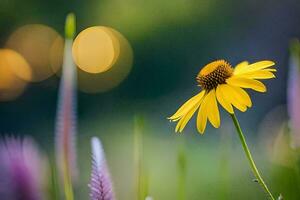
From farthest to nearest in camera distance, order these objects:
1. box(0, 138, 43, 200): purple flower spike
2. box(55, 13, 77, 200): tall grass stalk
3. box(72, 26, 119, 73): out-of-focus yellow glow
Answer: box(72, 26, 119, 73): out-of-focus yellow glow, box(55, 13, 77, 200): tall grass stalk, box(0, 138, 43, 200): purple flower spike

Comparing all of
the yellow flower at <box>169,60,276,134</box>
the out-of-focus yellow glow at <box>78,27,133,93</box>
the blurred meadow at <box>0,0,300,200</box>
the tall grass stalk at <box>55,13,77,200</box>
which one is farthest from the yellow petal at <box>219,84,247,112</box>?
the out-of-focus yellow glow at <box>78,27,133,93</box>

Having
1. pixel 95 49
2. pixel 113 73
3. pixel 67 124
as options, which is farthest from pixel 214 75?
pixel 95 49

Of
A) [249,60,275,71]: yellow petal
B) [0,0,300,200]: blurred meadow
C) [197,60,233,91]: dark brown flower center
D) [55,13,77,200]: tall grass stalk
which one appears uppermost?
[0,0,300,200]: blurred meadow

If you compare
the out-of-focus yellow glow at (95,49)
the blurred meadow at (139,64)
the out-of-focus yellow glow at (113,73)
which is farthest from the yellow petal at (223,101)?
the out-of-focus yellow glow at (95,49)

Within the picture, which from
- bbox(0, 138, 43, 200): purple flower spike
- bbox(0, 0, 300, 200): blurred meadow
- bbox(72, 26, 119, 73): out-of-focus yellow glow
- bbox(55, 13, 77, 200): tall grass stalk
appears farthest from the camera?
bbox(72, 26, 119, 73): out-of-focus yellow glow

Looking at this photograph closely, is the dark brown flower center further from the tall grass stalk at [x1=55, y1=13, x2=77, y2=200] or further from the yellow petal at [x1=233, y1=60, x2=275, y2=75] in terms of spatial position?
the tall grass stalk at [x1=55, y1=13, x2=77, y2=200]

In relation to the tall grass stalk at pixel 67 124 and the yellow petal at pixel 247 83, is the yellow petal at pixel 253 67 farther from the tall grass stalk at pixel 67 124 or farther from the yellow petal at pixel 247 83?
the tall grass stalk at pixel 67 124

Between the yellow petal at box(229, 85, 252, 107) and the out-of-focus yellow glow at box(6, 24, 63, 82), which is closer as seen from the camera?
the yellow petal at box(229, 85, 252, 107)

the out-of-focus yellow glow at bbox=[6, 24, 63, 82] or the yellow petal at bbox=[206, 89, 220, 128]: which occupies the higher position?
the out-of-focus yellow glow at bbox=[6, 24, 63, 82]
